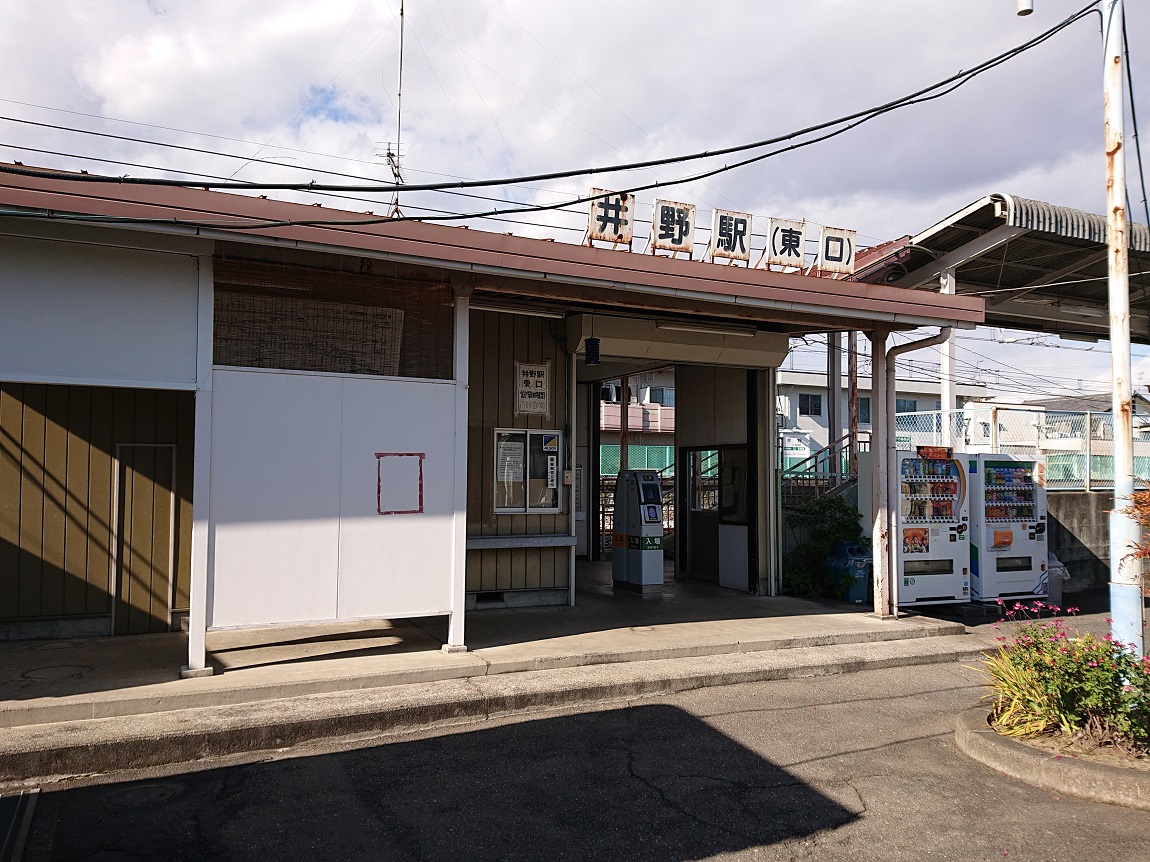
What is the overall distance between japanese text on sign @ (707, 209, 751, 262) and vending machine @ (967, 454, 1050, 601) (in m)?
5.03

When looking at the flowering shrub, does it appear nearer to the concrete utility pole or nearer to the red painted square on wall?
the concrete utility pole

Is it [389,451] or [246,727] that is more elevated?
[389,451]

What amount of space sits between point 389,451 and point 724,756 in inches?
165

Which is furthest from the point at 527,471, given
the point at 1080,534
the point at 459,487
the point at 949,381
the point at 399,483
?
the point at 949,381

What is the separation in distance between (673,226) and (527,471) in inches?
146

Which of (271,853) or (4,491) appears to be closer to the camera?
(271,853)

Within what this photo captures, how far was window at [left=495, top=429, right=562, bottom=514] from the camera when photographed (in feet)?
36.8

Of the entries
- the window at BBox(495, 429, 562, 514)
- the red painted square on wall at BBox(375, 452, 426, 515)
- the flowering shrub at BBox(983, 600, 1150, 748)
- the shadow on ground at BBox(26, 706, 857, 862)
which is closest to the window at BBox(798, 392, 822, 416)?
the window at BBox(495, 429, 562, 514)

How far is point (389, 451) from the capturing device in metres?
8.39

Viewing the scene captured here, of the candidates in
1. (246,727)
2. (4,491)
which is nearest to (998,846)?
(246,727)

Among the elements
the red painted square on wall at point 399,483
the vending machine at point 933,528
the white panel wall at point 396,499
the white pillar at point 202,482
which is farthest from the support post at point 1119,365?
the white pillar at point 202,482

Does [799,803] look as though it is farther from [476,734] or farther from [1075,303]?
[1075,303]

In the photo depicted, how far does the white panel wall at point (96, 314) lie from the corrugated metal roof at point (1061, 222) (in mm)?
13561

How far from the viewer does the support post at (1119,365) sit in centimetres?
664
